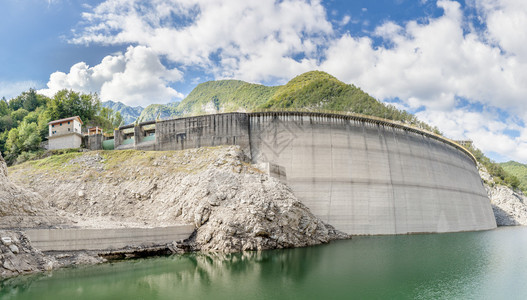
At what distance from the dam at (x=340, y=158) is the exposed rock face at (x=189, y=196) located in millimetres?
2697

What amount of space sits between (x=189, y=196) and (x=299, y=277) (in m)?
12.2

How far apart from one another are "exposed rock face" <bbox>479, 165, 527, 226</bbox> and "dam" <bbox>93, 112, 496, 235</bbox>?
21470 mm

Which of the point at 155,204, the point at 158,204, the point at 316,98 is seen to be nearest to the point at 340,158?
the point at 158,204

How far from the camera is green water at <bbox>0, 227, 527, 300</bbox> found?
14.5m

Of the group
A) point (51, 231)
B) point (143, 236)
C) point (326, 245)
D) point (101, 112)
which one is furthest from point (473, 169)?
point (101, 112)

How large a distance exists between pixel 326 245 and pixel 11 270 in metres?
19.8

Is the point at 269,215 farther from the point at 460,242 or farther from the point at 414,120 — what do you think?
the point at 414,120

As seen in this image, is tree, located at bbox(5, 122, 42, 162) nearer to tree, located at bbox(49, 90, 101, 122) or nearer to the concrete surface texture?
tree, located at bbox(49, 90, 101, 122)

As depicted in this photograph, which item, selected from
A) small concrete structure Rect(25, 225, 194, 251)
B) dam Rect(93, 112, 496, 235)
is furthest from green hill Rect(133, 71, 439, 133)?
small concrete structure Rect(25, 225, 194, 251)

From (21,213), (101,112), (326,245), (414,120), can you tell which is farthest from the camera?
(414,120)

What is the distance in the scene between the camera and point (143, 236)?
71.9 feet

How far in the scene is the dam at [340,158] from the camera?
33.6m

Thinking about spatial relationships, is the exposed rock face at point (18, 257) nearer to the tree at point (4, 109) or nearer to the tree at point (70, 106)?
the tree at point (70, 106)

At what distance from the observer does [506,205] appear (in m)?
57.8
